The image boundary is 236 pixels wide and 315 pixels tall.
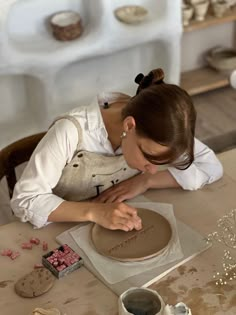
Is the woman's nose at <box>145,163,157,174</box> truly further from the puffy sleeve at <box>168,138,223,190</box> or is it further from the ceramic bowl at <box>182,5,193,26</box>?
the ceramic bowl at <box>182,5,193,26</box>

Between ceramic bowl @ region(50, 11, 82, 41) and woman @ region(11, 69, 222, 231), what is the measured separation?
4.05 feet

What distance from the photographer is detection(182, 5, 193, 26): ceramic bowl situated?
3258mm

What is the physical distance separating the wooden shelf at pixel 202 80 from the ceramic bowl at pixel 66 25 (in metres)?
0.78

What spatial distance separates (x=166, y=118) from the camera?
4.74 ft

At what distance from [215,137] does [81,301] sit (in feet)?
6.61

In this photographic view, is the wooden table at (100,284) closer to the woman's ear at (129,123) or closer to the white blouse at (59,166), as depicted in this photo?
the white blouse at (59,166)

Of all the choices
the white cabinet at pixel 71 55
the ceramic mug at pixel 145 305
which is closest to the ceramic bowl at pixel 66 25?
the white cabinet at pixel 71 55

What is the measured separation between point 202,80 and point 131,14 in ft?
2.23

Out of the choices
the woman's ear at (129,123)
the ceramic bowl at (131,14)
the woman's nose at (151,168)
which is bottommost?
the ceramic bowl at (131,14)

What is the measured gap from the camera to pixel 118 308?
4.25 ft

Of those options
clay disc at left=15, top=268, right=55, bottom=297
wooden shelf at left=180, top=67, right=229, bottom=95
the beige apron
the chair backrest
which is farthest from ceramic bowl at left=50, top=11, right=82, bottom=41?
clay disc at left=15, top=268, right=55, bottom=297

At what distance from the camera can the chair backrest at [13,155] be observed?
1788 millimetres

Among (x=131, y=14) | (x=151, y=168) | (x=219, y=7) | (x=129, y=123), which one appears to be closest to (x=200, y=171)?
(x=151, y=168)

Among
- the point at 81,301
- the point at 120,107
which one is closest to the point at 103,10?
the point at 120,107
